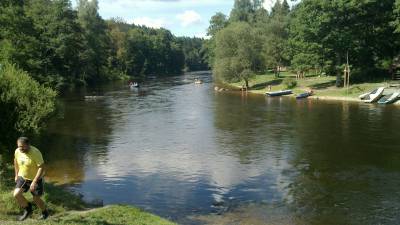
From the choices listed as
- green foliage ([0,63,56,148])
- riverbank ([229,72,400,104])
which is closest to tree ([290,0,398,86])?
riverbank ([229,72,400,104])

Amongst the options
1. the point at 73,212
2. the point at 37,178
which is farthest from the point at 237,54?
the point at 37,178

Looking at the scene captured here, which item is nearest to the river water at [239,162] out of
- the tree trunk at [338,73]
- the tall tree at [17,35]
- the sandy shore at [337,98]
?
the sandy shore at [337,98]

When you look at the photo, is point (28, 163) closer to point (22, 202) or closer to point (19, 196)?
point (19, 196)

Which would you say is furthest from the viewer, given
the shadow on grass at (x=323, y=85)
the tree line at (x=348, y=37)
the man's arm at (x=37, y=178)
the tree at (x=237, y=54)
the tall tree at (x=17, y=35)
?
the tree at (x=237, y=54)

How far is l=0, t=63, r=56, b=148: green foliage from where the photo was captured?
27.7m

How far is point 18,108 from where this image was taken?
28094mm

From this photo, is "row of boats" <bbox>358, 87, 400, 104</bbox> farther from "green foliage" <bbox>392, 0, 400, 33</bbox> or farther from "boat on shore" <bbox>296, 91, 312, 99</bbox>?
"green foliage" <bbox>392, 0, 400, 33</bbox>

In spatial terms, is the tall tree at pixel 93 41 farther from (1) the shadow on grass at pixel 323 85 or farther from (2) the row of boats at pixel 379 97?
(2) the row of boats at pixel 379 97

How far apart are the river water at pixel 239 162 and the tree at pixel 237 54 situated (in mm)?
36712

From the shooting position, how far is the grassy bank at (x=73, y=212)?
705 inches

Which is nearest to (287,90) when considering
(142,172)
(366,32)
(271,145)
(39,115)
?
(366,32)

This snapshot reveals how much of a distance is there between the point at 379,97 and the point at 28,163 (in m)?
65.6

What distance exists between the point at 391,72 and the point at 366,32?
29.3ft

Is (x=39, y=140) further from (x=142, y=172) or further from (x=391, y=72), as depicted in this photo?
(x=391, y=72)
